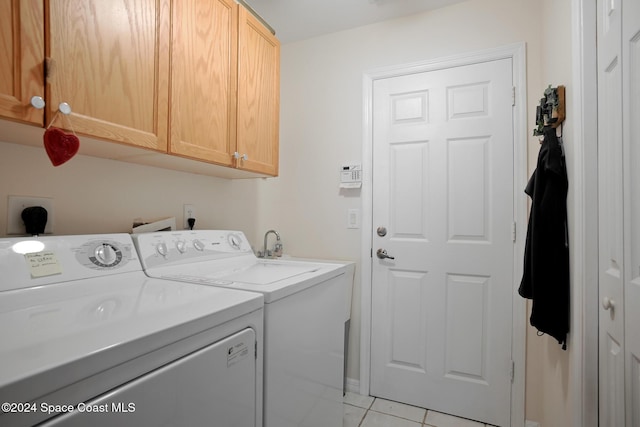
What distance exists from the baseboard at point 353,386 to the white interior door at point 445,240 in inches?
4.1

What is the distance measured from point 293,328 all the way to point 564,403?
1229 millimetres

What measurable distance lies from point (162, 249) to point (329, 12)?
1829 mm

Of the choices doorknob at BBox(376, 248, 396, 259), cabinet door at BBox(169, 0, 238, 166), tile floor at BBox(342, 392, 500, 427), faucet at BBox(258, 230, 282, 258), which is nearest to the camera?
cabinet door at BBox(169, 0, 238, 166)

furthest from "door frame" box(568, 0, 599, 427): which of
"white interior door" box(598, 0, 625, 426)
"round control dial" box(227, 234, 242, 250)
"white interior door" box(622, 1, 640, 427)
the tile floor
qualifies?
"round control dial" box(227, 234, 242, 250)

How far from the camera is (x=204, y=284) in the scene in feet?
3.48

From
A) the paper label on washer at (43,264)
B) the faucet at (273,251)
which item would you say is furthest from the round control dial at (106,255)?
the faucet at (273,251)

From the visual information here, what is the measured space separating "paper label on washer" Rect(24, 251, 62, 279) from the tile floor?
1.64 m

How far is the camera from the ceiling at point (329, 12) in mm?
1952

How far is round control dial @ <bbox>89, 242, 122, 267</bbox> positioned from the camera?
3.51 feet

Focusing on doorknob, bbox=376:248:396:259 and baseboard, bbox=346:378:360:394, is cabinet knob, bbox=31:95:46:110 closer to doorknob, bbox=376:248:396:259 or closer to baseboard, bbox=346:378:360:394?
doorknob, bbox=376:248:396:259

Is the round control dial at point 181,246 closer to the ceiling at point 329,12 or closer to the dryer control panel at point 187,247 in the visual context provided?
the dryer control panel at point 187,247

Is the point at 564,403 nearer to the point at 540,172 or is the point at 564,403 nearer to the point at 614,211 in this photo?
the point at 614,211

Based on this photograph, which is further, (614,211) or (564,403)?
(564,403)

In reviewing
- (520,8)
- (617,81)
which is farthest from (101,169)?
(520,8)
